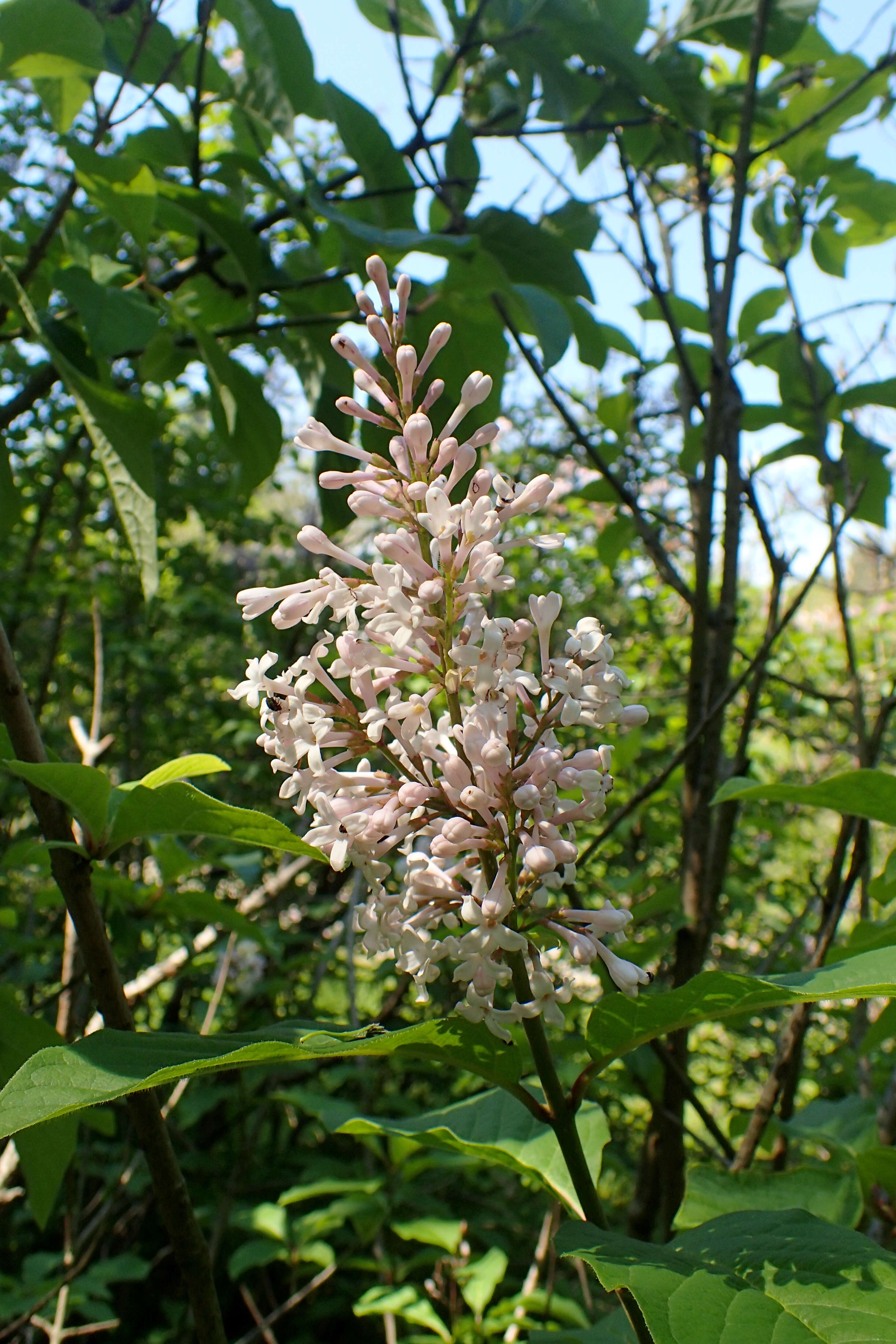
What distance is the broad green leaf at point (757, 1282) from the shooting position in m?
0.73

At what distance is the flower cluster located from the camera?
90 centimetres

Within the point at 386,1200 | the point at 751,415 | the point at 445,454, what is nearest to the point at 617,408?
the point at 751,415

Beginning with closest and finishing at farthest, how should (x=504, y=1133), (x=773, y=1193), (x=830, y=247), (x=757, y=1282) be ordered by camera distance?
(x=757, y=1282) → (x=504, y=1133) → (x=773, y=1193) → (x=830, y=247)

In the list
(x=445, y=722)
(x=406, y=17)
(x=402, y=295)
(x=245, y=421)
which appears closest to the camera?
(x=445, y=722)

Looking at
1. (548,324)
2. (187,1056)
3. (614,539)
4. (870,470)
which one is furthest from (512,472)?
(187,1056)

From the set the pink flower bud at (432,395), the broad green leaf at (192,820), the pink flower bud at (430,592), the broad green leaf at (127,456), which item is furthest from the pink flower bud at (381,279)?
the broad green leaf at (192,820)

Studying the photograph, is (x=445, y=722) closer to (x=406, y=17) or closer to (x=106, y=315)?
(x=106, y=315)

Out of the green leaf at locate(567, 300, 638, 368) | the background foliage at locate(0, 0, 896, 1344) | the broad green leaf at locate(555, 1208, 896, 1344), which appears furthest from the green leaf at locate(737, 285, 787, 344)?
the broad green leaf at locate(555, 1208, 896, 1344)

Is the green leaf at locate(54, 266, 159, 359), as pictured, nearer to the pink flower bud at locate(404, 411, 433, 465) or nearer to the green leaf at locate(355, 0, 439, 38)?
the pink flower bud at locate(404, 411, 433, 465)

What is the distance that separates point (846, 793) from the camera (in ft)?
3.94

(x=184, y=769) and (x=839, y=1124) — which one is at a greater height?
(x=184, y=769)

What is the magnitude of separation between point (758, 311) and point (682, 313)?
0.18m

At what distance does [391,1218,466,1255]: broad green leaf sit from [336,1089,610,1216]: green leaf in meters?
1.52

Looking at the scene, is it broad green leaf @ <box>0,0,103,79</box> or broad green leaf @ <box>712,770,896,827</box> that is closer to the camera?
broad green leaf @ <box>712,770,896,827</box>
